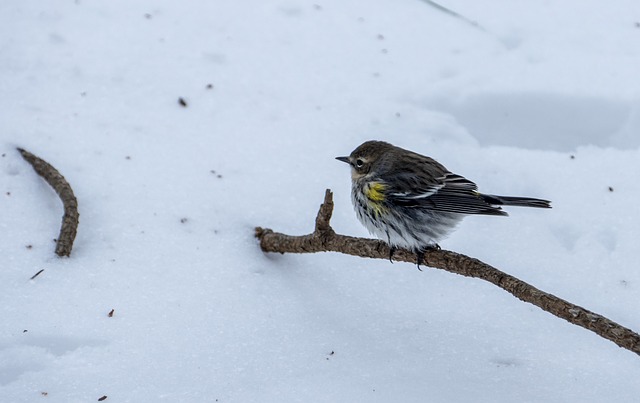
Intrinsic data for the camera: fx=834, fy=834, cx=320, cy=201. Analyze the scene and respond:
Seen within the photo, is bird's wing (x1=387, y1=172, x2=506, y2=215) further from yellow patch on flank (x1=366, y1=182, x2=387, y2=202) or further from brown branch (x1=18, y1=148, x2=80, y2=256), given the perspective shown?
brown branch (x1=18, y1=148, x2=80, y2=256)

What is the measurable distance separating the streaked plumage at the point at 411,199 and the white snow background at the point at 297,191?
0.38 m

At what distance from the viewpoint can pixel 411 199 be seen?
464cm

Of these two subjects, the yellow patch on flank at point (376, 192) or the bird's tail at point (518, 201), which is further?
the yellow patch on flank at point (376, 192)

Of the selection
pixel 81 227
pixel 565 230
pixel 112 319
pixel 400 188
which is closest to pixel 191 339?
pixel 112 319

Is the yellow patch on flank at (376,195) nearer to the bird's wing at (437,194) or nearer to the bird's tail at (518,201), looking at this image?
the bird's wing at (437,194)

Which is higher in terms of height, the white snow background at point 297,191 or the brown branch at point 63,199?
the white snow background at point 297,191

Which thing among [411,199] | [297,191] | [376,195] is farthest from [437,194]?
[297,191]

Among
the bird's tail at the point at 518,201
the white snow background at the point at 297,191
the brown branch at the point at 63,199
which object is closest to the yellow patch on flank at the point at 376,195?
the white snow background at the point at 297,191

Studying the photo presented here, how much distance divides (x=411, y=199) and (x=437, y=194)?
146 mm

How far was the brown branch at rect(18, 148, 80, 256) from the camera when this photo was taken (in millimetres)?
4473

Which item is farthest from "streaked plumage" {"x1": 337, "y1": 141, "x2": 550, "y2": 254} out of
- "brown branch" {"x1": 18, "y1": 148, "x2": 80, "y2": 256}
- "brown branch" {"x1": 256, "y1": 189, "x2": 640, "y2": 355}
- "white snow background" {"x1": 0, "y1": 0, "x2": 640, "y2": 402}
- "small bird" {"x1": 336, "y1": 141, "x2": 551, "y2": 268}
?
"brown branch" {"x1": 18, "y1": 148, "x2": 80, "y2": 256}

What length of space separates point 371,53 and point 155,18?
1.70m

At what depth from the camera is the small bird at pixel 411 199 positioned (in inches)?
176

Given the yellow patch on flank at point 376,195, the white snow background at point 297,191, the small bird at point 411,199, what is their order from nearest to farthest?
the white snow background at point 297,191
the small bird at point 411,199
the yellow patch on flank at point 376,195
